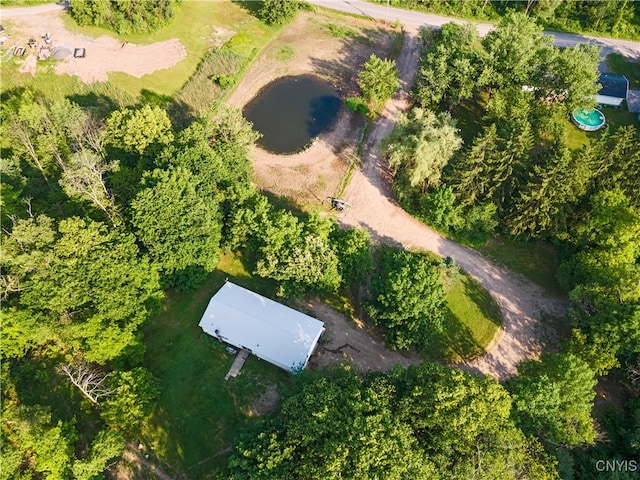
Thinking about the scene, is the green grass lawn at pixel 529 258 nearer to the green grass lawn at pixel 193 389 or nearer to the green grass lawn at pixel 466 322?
the green grass lawn at pixel 466 322

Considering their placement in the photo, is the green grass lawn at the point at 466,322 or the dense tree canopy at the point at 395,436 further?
Result: the green grass lawn at the point at 466,322

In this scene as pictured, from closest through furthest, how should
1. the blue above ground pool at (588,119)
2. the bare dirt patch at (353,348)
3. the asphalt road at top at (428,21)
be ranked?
1. the bare dirt patch at (353,348)
2. the blue above ground pool at (588,119)
3. the asphalt road at top at (428,21)

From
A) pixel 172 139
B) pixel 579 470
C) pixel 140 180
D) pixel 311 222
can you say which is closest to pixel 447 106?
pixel 311 222

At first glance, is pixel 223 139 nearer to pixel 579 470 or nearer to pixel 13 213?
pixel 13 213

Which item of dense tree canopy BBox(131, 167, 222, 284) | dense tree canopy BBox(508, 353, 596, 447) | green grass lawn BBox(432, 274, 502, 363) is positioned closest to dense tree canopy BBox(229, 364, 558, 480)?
dense tree canopy BBox(508, 353, 596, 447)

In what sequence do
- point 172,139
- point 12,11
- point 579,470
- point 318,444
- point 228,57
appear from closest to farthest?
point 318,444 → point 579,470 → point 172,139 → point 228,57 → point 12,11

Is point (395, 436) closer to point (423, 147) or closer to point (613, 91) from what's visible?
point (423, 147)

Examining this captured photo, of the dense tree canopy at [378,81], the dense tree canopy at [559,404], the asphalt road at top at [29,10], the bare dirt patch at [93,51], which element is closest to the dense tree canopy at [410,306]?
the dense tree canopy at [559,404]
